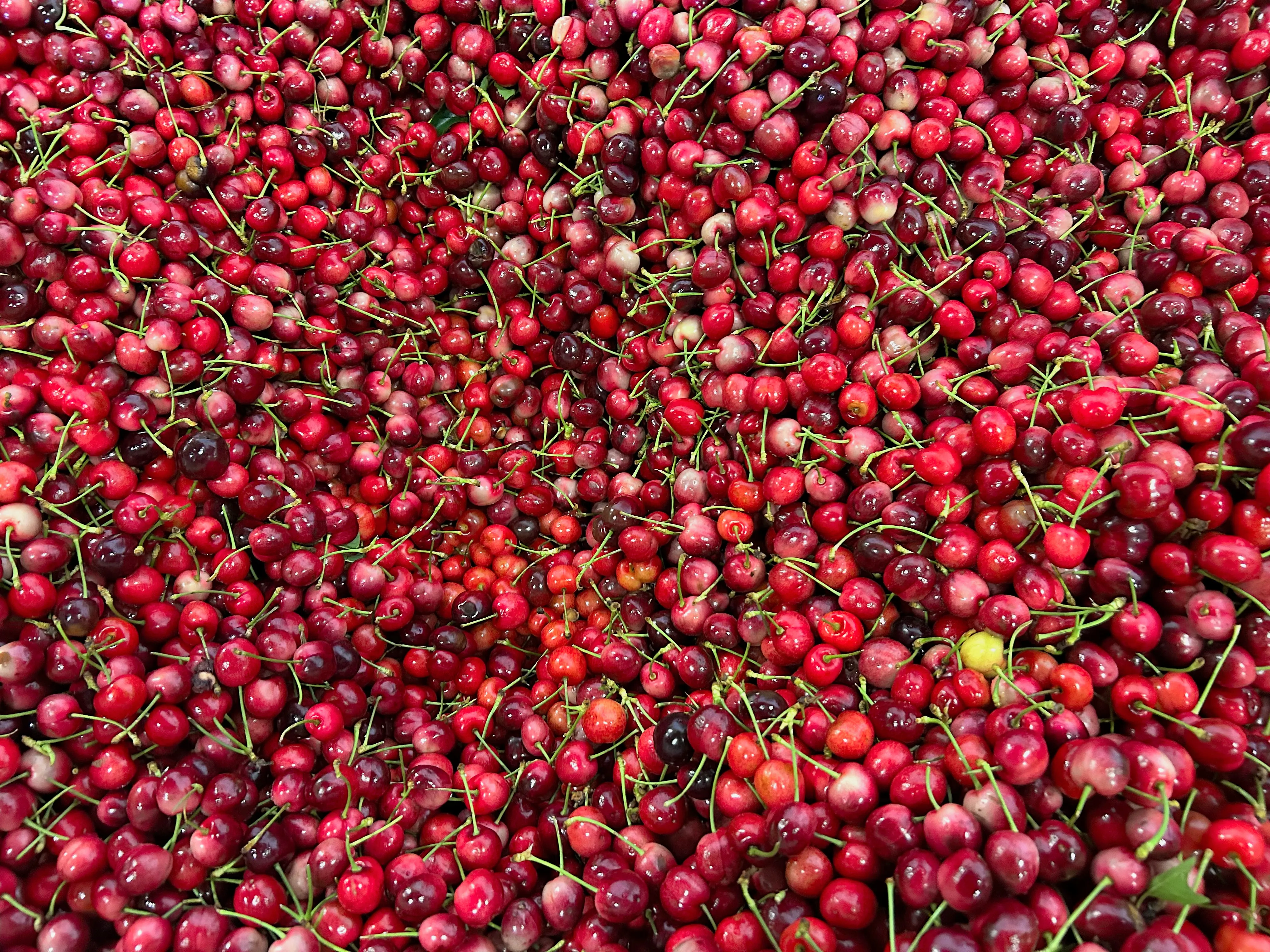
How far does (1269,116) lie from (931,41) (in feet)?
2.53

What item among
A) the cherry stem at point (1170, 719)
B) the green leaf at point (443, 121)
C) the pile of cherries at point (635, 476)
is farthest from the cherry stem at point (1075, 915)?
the green leaf at point (443, 121)

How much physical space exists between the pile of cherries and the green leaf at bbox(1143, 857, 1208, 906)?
0.09 ft

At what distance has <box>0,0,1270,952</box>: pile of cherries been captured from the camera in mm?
1129

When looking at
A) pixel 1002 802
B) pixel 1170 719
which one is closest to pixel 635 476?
pixel 1002 802

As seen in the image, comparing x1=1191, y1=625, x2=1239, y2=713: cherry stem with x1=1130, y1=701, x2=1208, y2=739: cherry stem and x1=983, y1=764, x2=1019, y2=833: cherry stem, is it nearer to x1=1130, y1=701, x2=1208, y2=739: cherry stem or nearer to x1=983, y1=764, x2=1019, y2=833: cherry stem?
x1=1130, y1=701, x2=1208, y2=739: cherry stem

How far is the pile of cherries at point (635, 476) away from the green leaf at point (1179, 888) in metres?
0.03

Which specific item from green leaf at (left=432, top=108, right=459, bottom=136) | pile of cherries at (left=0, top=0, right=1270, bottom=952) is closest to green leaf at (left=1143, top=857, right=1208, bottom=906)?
pile of cherries at (left=0, top=0, right=1270, bottom=952)

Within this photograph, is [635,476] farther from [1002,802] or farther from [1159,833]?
[1159,833]

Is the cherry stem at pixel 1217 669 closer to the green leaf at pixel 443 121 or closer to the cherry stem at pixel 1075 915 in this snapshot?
the cherry stem at pixel 1075 915

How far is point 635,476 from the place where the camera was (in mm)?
1703

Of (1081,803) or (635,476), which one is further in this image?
(635,476)

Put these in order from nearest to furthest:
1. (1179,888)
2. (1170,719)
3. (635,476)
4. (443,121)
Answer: (1179,888) < (1170,719) < (635,476) < (443,121)

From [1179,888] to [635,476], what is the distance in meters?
1.17

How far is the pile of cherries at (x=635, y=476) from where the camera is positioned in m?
1.13
